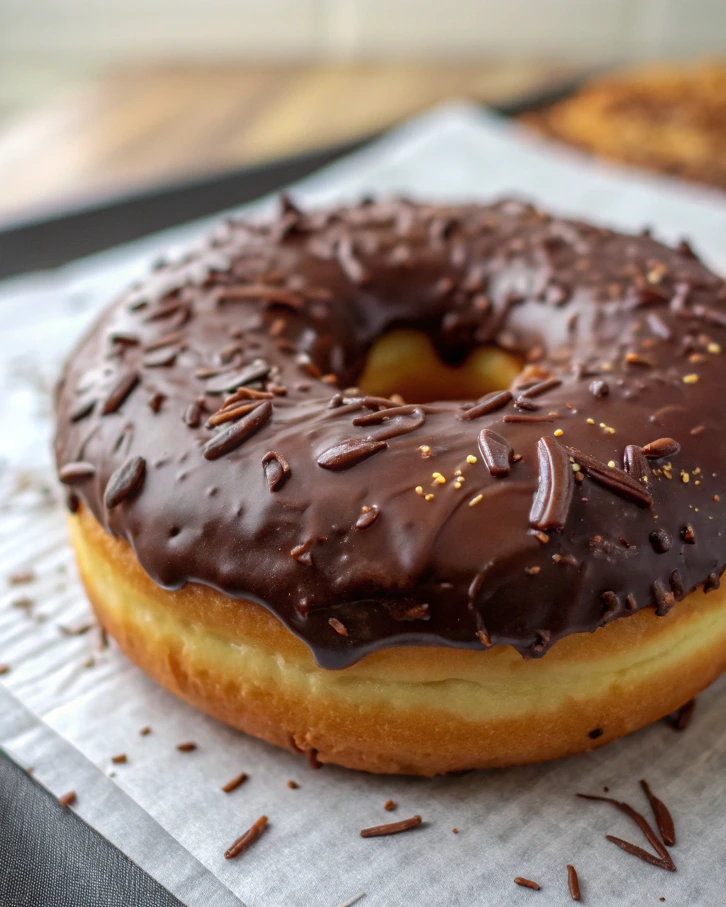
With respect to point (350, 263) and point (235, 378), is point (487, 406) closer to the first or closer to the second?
point (235, 378)

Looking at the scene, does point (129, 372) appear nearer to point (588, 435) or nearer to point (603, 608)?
point (588, 435)

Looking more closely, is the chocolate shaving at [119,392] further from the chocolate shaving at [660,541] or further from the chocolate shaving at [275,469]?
the chocolate shaving at [660,541]

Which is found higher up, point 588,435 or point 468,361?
point 588,435

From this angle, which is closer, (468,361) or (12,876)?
(12,876)

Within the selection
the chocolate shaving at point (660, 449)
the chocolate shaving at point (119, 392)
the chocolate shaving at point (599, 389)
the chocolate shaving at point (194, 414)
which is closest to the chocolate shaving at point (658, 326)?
the chocolate shaving at point (599, 389)

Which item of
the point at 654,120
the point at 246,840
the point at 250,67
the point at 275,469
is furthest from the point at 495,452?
the point at 250,67

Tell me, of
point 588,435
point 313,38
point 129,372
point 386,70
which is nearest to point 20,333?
point 129,372

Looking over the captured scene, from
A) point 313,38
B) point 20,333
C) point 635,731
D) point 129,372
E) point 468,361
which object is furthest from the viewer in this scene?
point 313,38
